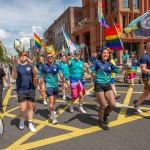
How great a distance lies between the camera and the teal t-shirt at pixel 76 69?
6.78 meters

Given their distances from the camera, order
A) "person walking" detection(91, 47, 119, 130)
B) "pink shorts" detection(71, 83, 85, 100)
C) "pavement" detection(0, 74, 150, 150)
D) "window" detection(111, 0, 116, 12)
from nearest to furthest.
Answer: "pavement" detection(0, 74, 150, 150)
"person walking" detection(91, 47, 119, 130)
"pink shorts" detection(71, 83, 85, 100)
"window" detection(111, 0, 116, 12)

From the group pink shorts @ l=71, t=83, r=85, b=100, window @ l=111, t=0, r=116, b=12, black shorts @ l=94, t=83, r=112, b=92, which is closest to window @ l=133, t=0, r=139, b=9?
window @ l=111, t=0, r=116, b=12

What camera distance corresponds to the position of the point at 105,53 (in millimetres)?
5207

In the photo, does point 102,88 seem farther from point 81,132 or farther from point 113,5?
point 113,5

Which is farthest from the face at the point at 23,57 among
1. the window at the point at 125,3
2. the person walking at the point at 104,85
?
the window at the point at 125,3

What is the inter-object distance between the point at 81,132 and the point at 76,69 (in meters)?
2.20

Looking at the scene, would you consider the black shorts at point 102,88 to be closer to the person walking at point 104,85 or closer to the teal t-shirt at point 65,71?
the person walking at point 104,85

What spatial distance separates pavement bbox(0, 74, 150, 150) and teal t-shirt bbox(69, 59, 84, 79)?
108 cm

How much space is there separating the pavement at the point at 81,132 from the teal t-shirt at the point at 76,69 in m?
1.08

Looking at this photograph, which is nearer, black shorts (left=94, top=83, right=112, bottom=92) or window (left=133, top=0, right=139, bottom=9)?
black shorts (left=94, top=83, right=112, bottom=92)

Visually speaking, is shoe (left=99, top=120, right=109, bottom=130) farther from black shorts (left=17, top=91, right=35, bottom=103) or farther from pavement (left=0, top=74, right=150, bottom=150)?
black shorts (left=17, top=91, right=35, bottom=103)

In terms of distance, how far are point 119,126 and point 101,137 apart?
0.80m

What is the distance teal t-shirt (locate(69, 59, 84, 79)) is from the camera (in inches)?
267

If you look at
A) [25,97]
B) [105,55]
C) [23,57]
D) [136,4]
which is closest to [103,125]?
[105,55]
